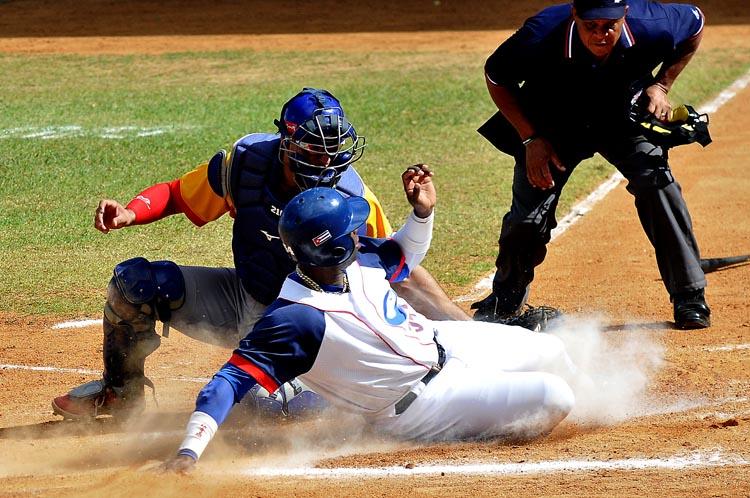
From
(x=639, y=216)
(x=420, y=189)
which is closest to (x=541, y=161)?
(x=639, y=216)

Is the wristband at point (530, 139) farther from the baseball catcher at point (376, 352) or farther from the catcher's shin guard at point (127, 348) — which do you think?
the catcher's shin guard at point (127, 348)

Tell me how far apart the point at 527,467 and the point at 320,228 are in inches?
52.0

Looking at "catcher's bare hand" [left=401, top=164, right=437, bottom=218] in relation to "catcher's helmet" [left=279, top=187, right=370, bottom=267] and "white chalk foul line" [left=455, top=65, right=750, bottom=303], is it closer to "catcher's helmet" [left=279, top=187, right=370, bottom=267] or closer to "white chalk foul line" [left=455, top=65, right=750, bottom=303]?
Result: "catcher's helmet" [left=279, top=187, right=370, bottom=267]

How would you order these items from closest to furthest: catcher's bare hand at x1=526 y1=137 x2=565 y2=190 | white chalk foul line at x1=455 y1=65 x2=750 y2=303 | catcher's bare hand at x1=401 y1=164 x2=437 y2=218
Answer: catcher's bare hand at x1=401 y1=164 x2=437 y2=218 < catcher's bare hand at x1=526 y1=137 x2=565 y2=190 < white chalk foul line at x1=455 y1=65 x2=750 y2=303

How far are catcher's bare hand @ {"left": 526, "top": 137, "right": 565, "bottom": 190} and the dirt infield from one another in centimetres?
95

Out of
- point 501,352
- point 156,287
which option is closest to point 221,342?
point 156,287

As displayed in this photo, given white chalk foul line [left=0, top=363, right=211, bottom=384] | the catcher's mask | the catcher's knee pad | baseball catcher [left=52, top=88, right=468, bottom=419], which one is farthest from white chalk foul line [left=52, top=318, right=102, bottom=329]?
the catcher's mask

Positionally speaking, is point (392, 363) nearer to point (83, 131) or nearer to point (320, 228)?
point (320, 228)

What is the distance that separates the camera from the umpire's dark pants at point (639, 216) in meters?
7.03

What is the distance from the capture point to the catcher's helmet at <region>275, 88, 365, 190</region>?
18.4 feet

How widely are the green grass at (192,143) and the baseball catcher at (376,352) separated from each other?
8.89ft

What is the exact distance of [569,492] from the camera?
186 inches

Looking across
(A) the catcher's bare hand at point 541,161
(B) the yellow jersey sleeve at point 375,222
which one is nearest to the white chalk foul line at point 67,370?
(B) the yellow jersey sleeve at point 375,222

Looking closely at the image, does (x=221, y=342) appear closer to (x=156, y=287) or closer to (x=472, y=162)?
(x=156, y=287)
